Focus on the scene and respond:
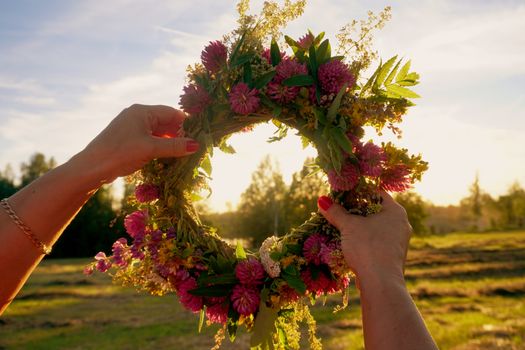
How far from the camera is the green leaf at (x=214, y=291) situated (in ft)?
10.5

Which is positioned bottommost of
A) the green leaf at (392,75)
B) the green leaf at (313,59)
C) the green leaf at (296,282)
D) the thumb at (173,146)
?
the green leaf at (296,282)

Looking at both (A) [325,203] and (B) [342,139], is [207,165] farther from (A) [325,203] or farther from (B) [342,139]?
(B) [342,139]

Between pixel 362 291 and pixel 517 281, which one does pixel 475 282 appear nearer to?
pixel 517 281

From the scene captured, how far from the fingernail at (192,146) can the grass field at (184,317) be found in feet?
26.9

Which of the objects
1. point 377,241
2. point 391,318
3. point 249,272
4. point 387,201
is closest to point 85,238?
point 249,272

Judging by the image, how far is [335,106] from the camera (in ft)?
10.2

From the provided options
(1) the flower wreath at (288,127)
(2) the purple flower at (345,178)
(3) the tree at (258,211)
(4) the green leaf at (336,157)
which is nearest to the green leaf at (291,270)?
(1) the flower wreath at (288,127)

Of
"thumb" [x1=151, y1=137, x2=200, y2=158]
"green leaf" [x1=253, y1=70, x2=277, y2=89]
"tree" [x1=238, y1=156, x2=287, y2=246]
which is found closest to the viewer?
"thumb" [x1=151, y1=137, x2=200, y2=158]

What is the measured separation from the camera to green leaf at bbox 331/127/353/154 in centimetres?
302

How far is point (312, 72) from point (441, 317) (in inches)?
439

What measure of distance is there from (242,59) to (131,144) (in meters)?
0.93

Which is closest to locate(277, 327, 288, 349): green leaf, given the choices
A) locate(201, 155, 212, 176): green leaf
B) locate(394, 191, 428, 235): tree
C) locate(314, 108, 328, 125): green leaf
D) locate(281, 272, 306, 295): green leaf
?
locate(281, 272, 306, 295): green leaf

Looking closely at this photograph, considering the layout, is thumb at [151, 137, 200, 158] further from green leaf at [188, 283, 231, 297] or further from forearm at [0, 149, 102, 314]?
green leaf at [188, 283, 231, 297]

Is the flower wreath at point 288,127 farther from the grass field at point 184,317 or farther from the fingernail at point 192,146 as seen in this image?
the grass field at point 184,317
